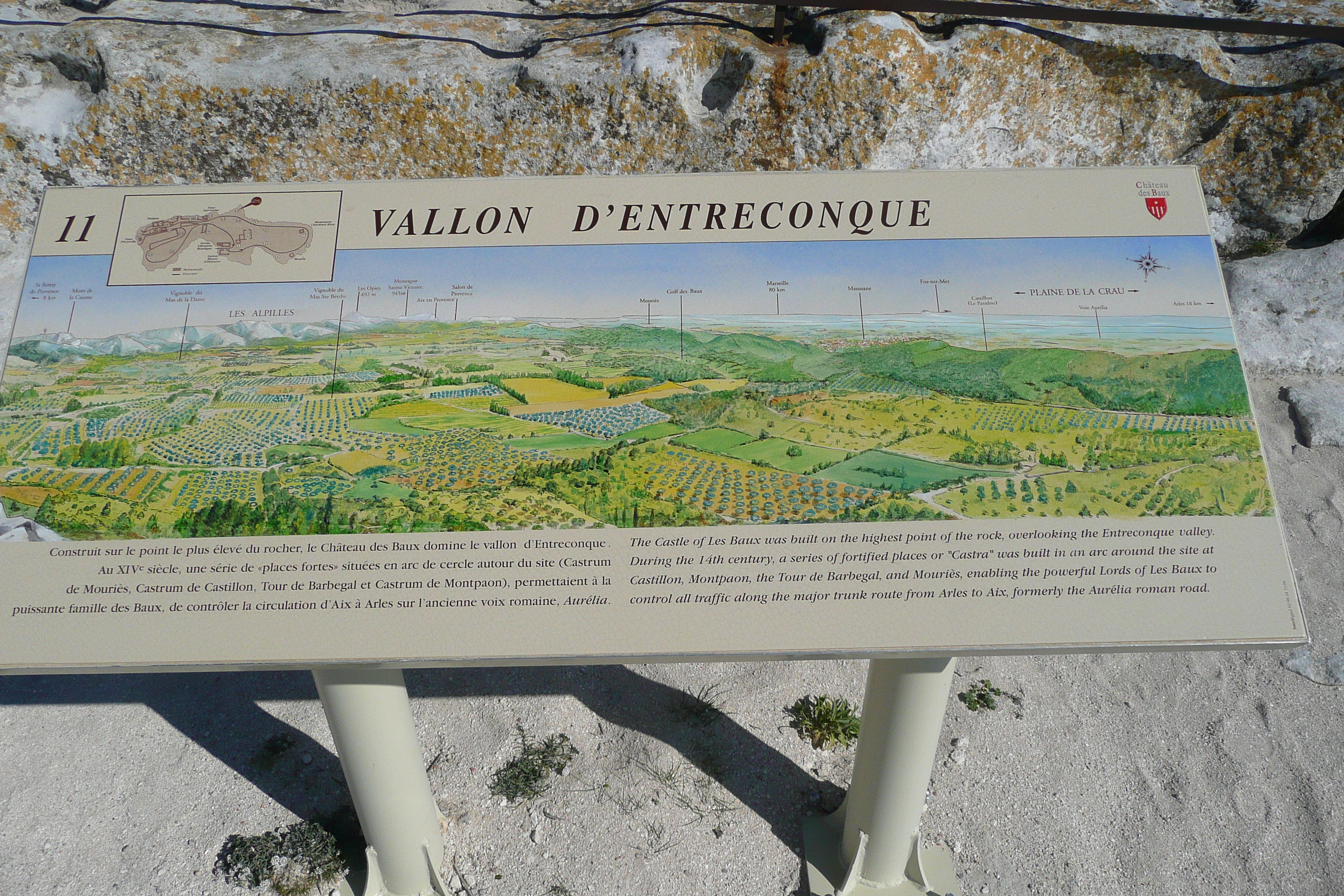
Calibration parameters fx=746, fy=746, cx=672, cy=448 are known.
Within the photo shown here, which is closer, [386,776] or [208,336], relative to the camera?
[208,336]

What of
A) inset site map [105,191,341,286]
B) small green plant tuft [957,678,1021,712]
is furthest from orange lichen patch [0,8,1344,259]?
small green plant tuft [957,678,1021,712]

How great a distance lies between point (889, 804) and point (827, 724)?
1.21 metres

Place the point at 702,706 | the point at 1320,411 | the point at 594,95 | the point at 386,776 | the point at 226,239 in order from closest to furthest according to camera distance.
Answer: the point at 226,239
the point at 386,776
the point at 702,706
the point at 594,95
the point at 1320,411

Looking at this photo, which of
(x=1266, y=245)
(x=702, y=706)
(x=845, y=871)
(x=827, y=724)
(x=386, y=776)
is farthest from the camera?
(x=1266, y=245)

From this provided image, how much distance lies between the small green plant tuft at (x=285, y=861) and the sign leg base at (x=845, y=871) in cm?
270

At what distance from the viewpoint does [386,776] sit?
3.56 meters

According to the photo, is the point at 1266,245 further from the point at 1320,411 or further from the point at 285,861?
the point at 285,861

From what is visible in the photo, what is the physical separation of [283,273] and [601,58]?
379cm

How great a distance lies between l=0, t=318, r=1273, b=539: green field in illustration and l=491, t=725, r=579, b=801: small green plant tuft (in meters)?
2.67

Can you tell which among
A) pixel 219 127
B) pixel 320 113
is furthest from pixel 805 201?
pixel 219 127

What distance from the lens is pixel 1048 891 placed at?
4223 millimetres

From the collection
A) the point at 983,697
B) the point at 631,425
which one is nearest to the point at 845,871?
the point at 983,697

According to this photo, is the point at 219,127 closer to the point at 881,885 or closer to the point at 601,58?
the point at 601,58

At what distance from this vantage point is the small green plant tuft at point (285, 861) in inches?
165
